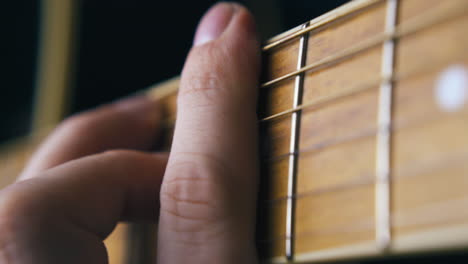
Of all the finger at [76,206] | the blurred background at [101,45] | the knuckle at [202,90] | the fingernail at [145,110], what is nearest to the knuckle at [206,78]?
the knuckle at [202,90]

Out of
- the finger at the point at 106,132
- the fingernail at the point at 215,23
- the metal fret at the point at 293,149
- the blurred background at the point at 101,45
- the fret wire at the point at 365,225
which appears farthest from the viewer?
the blurred background at the point at 101,45

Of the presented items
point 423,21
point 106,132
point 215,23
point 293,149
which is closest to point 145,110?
point 106,132

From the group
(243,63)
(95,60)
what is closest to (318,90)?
(243,63)

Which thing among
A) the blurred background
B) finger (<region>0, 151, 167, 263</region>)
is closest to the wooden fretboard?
finger (<region>0, 151, 167, 263</region>)

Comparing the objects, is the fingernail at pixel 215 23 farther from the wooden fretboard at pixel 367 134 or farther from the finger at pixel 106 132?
the finger at pixel 106 132

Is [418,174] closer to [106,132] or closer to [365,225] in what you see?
[365,225]

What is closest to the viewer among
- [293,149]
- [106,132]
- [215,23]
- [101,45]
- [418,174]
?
[418,174]

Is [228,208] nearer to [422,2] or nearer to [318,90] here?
[318,90]
